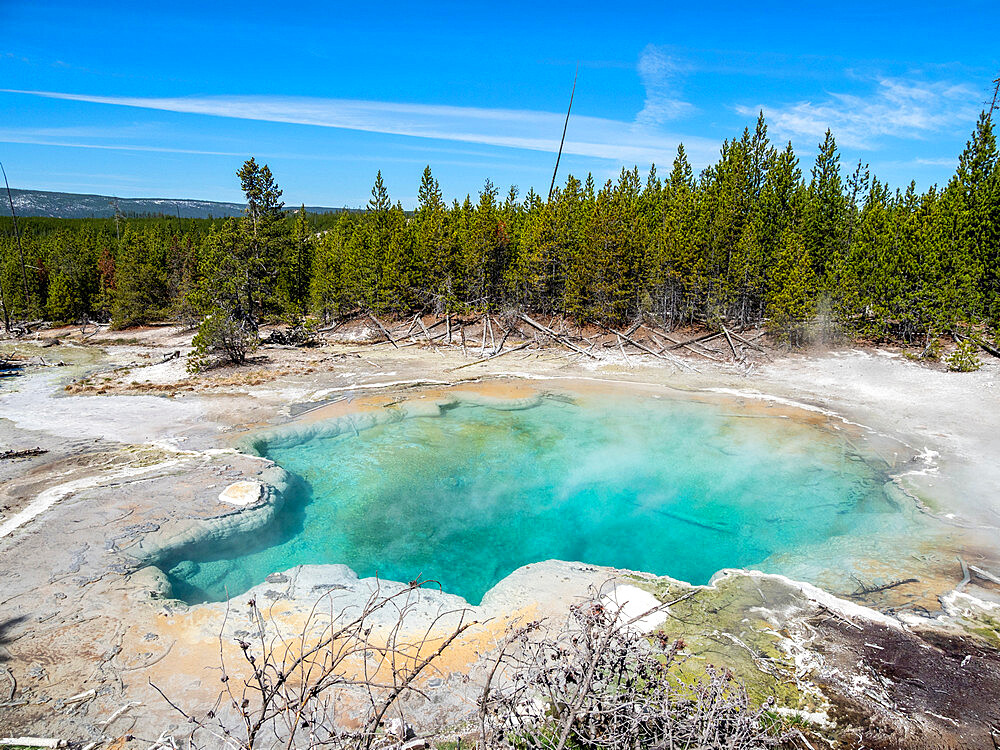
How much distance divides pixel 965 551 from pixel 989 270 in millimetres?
14260

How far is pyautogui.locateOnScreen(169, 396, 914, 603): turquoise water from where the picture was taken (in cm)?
906

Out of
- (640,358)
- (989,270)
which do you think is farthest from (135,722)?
(989,270)

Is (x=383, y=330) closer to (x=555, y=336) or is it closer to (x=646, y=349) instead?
(x=555, y=336)

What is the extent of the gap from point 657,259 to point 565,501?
49.3 feet

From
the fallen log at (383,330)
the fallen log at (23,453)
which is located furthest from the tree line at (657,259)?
the fallen log at (23,453)

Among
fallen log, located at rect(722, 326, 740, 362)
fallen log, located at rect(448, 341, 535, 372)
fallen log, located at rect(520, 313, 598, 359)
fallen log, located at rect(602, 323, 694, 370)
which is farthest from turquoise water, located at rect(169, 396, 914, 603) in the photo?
fallen log, located at rect(520, 313, 598, 359)

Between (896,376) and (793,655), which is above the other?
(896,376)

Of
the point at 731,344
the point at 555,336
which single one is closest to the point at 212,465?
the point at 555,336

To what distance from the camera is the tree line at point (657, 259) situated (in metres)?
19.2

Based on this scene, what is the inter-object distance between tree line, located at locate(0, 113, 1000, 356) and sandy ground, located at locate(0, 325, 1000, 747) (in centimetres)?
216

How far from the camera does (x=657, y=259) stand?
2327cm

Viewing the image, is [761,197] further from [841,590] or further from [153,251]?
[153,251]

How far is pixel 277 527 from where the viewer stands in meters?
9.70

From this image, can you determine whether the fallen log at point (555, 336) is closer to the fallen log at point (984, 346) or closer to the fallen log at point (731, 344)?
the fallen log at point (731, 344)
